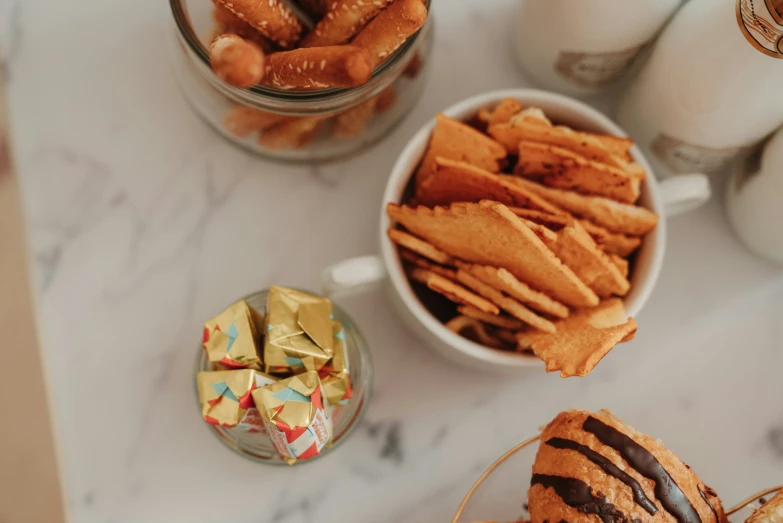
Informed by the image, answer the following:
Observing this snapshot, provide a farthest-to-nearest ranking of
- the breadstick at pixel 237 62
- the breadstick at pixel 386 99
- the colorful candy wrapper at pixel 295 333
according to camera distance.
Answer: the breadstick at pixel 386 99 → the colorful candy wrapper at pixel 295 333 → the breadstick at pixel 237 62

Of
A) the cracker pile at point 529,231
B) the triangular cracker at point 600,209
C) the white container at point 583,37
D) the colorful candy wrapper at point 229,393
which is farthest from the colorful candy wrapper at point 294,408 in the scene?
the white container at point 583,37

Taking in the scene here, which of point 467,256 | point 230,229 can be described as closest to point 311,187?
point 230,229

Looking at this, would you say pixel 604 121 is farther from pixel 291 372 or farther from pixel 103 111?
pixel 103 111

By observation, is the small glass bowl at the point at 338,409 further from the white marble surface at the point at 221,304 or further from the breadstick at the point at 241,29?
the breadstick at the point at 241,29

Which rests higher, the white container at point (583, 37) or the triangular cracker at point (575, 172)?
the white container at point (583, 37)

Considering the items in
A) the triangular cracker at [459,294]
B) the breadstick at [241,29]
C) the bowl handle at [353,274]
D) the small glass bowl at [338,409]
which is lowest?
the small glass bowl at [338,409]

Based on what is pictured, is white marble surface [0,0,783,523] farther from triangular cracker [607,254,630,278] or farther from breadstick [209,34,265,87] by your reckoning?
breadstick [209,34,265,87]

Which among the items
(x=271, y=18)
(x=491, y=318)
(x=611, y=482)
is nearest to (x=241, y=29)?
(x=271, y=18)

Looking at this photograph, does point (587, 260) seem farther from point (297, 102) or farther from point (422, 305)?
point (297, 102)
